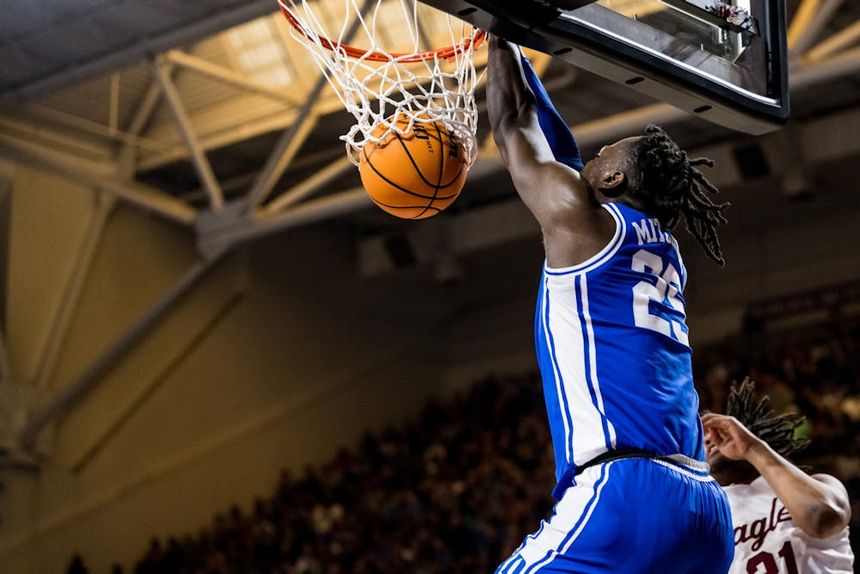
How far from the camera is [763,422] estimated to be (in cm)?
461

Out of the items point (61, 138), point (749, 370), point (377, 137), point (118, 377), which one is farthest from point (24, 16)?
point (749, 370)

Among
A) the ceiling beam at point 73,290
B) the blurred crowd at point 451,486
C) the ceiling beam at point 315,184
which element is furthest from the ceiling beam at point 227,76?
the blurred crowd at point 451,486

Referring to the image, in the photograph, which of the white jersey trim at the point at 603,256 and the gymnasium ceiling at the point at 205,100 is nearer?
the white jersey trim at the point at 603,256

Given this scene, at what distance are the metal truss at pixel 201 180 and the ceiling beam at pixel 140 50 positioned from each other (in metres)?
0.31

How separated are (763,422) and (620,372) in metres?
1.52

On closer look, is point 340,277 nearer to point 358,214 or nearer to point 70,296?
point 358,214

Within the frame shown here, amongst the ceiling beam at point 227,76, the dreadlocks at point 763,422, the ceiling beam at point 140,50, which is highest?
the ceiling beam at point 227,76

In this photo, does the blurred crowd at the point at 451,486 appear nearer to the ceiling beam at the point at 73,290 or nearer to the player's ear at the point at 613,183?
the ceiling beam at the point at 73,290

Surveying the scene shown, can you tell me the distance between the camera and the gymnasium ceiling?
10.7m

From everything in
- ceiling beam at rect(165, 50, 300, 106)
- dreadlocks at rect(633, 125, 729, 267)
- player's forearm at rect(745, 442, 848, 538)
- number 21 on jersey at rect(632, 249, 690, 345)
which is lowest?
player's forearm at rect(745, 442, 848, 538)

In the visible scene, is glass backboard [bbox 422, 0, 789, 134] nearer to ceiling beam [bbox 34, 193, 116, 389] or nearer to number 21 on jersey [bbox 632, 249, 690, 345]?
number 21 on jersey [bbox 632, 249, 690, 345]

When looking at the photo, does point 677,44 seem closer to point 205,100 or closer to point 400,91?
point 400,91

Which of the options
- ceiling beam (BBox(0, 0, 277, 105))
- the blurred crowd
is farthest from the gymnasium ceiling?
the blurred crowd

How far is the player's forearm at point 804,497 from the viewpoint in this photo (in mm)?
3928
